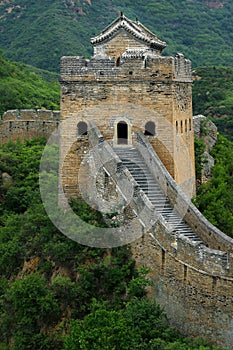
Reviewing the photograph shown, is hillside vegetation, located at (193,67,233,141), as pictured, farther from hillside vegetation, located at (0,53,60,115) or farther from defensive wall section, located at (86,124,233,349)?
defensive wall section, located at (86,124,233,349)

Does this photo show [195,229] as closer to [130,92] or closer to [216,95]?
[130,92]

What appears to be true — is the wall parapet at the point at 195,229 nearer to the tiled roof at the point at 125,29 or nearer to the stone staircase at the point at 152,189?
the stone staircase at the point at 152,189

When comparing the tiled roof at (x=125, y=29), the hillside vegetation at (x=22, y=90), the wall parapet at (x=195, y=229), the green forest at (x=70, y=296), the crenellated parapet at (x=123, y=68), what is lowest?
the green forest at (x=70, y=296)

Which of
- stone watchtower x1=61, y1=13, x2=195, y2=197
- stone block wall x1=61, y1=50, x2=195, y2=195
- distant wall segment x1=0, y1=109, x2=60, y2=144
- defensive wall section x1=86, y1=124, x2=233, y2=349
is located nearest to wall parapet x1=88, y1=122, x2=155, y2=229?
defensive wall section x1=86, y1=124, x2=233, y2=349

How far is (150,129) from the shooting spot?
20.4 m

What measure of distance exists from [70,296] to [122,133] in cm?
554

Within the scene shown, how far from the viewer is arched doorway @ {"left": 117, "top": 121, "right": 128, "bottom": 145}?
20.5 meters

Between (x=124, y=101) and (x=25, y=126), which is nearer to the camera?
(x=124, y=101)

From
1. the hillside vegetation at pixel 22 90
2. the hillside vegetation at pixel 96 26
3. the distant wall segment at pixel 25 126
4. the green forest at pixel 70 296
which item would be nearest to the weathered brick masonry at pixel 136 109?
the green forest at pixel 70 296

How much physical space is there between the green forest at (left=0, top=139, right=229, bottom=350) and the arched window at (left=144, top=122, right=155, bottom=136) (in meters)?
2.85

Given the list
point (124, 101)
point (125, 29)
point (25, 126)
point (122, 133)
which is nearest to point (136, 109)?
point (124, 101)

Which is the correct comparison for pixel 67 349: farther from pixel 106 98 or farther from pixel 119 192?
pixel 106 98

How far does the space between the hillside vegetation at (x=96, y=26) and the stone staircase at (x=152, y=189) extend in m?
41.6

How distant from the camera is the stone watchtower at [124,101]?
65.8 feet
